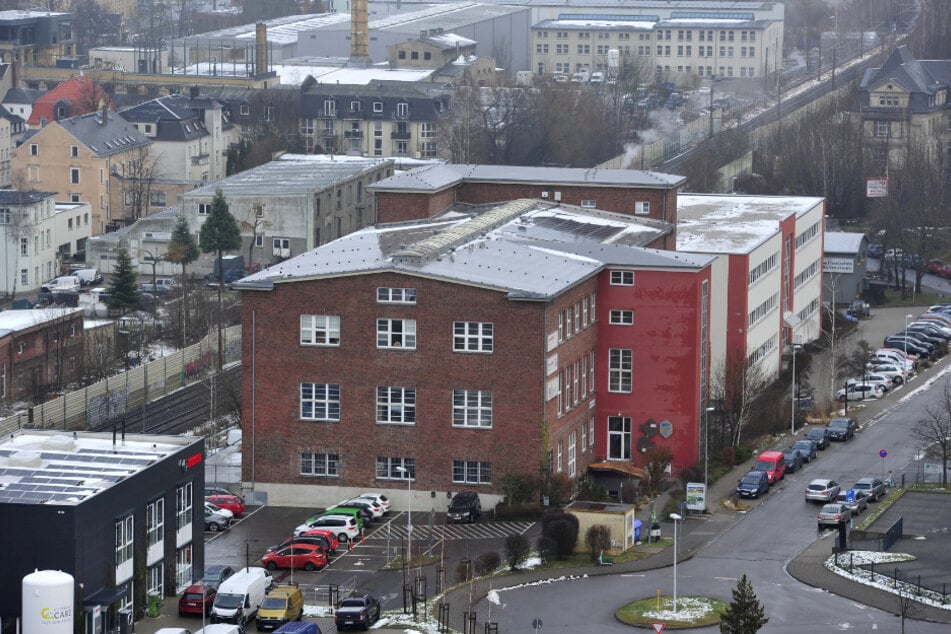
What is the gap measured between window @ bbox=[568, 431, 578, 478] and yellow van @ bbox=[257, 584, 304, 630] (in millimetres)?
14260

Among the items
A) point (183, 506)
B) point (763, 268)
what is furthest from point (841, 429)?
point (183, 506)

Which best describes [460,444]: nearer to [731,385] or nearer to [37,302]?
[731,385]

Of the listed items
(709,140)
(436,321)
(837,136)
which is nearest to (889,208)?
(837,136)

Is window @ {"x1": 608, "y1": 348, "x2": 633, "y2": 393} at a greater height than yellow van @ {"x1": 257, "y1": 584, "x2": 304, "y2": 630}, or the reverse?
window @ {"x1": 608, "y1": 348, "x2": 633, "y2": 393}

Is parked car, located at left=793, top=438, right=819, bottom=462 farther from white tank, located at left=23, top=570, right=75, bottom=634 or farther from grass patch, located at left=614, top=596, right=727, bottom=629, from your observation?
white tank, located at left=23, top=570, right=75, bottom=634

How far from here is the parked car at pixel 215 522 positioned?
5656 centimetres

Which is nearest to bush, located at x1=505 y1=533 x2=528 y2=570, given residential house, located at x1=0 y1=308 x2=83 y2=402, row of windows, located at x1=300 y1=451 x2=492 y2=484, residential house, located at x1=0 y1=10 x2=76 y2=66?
row of windows, located at x1=300 y1=451 x2=492 y2=484

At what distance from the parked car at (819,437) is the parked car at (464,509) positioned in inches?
502

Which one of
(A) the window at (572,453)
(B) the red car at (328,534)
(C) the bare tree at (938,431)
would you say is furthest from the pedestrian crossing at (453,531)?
(C) the bare tree at (938,431)

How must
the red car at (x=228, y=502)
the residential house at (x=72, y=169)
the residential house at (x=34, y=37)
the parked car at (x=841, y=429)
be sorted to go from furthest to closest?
the residential house at (x=34, y=37) < the residential house at (x=72, y=169) < the parked car at (x=841, y=429) < the red car at (x=228, y=502)

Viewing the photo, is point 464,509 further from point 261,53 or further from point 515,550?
point 261,53

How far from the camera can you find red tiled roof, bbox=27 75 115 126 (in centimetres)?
12194

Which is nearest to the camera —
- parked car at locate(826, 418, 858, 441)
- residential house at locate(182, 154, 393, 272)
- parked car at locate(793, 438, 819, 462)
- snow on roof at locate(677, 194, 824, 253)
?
parked car at locate(793, 438, 819, 462)

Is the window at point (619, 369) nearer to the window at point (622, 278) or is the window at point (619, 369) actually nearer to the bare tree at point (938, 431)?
the window at point (622, 278)
